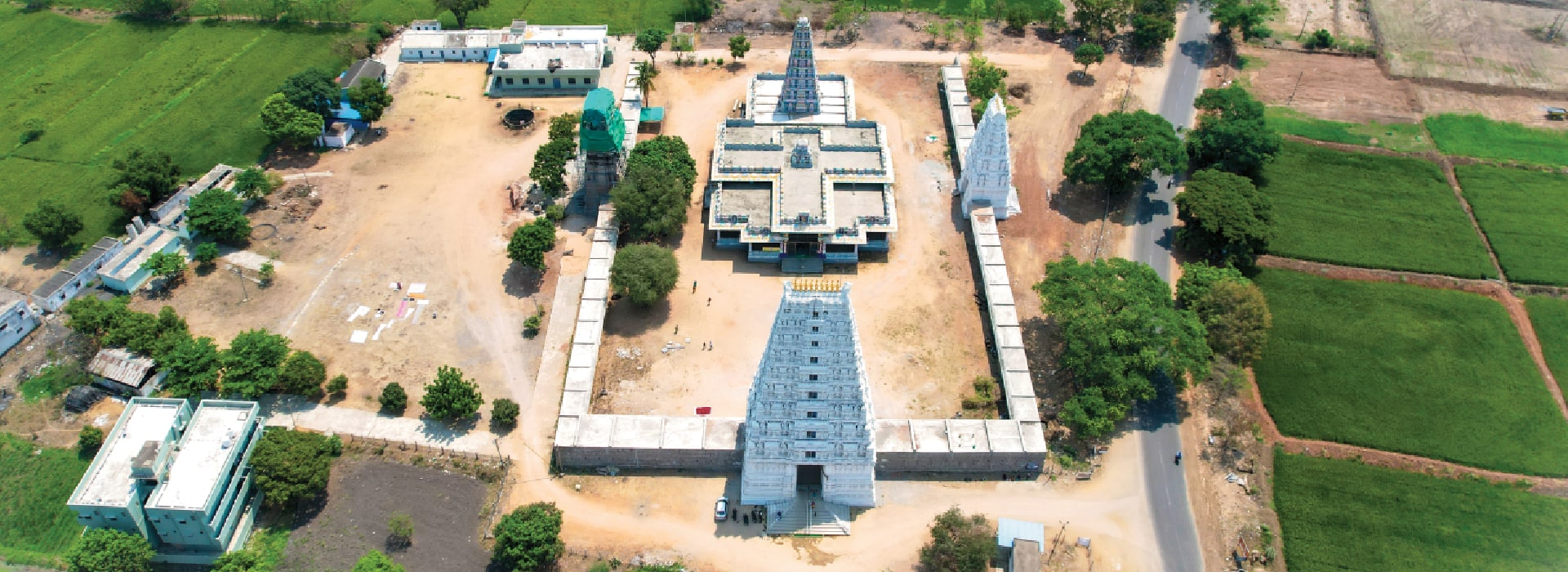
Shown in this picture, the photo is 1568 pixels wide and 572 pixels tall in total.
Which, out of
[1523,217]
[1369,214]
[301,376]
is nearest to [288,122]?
[301,376]

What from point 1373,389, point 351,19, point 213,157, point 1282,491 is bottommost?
point 1282,491

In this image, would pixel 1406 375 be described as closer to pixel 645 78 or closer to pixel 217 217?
pixel 645 78

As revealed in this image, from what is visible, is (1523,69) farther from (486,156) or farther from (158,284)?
(158,284)

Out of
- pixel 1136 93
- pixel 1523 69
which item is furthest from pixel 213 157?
pixel 1523 69

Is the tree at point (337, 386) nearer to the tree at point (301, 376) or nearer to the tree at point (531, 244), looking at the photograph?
the tree at point (301, 376)

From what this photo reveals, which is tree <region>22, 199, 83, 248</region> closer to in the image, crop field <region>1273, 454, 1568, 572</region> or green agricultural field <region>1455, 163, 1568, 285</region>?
crop field <region>1273, 454, 1568, 572</region>

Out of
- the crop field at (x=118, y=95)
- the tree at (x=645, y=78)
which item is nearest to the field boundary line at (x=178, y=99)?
the crop field at (x=118, y=95)
